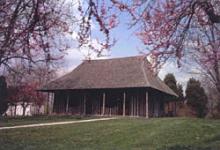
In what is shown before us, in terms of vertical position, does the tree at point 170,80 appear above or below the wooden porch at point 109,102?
above

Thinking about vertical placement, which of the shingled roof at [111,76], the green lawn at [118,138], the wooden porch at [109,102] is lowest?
the green lawn at [118,138]

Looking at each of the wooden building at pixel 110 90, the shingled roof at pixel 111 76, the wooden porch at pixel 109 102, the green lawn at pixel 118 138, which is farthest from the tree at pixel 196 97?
the green lawn at pixel 118 138

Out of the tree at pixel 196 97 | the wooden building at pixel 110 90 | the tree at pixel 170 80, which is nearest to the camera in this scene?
the wooden building at pixel 110 90

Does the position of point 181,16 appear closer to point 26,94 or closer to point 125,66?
point 125,66

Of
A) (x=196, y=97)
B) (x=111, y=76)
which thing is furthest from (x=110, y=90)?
(x=196, y=97)

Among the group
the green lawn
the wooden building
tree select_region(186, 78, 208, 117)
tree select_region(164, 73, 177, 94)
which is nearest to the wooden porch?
the wooden building

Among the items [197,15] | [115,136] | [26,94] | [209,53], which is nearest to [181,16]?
[197,15]

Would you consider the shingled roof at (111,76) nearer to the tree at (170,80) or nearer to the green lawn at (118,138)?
the tree at (170,80)

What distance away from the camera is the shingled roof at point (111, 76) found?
40.0 meters

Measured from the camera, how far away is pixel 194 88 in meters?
55.2

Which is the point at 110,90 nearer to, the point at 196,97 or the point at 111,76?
the point at 111,76

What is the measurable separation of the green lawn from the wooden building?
16045mm

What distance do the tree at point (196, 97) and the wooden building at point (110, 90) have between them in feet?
28.5

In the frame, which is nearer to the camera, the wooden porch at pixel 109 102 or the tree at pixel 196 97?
the wooden porch at pixel 109 102
